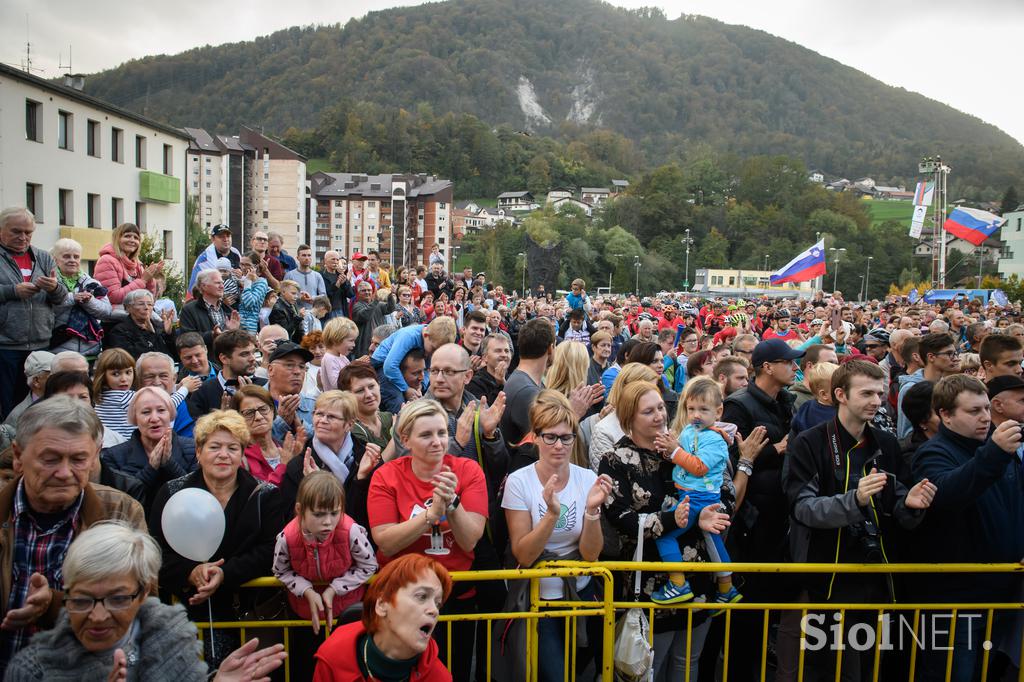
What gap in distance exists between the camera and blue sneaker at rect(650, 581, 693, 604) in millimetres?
3635

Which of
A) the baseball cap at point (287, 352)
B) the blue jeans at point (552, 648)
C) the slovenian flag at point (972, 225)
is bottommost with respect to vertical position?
the blue jeans at point (552, 648)

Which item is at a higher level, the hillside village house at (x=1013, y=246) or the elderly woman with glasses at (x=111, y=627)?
the hillside village house at (x=1013, y=246)

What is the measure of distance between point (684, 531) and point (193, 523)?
2376 mm

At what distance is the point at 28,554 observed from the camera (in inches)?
107

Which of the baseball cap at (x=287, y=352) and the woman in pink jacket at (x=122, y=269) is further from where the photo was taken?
the woman in pink jacket at (x=122, y=269)

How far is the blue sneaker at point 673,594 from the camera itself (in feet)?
11.9

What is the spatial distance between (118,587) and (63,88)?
3490 centimetres

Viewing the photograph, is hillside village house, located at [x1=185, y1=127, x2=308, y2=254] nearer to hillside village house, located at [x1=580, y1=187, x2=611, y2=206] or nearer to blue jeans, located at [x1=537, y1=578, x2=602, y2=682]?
hillside village house, located at [x1=580, y1=187, x2=611, y2=206]

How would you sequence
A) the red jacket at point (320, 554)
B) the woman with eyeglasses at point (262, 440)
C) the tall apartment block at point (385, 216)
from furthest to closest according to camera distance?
the tall apartment block at point (385, 216) → the woman with eyeglasses at point (262, 440) → the red jacket at point (320, 554)

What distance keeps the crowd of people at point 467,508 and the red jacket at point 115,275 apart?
7.68 ft

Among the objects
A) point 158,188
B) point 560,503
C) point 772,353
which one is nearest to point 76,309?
point 560,503

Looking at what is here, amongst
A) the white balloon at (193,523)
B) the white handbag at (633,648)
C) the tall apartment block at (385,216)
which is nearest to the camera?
the white balloon at (193,523)

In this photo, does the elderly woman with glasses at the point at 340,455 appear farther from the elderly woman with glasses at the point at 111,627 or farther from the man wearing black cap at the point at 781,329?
the man wearing black cap at the point at 781,329

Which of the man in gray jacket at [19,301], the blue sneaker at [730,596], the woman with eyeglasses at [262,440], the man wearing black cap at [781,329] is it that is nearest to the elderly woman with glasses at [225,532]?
the woman with eyeglasses at [262,440]
